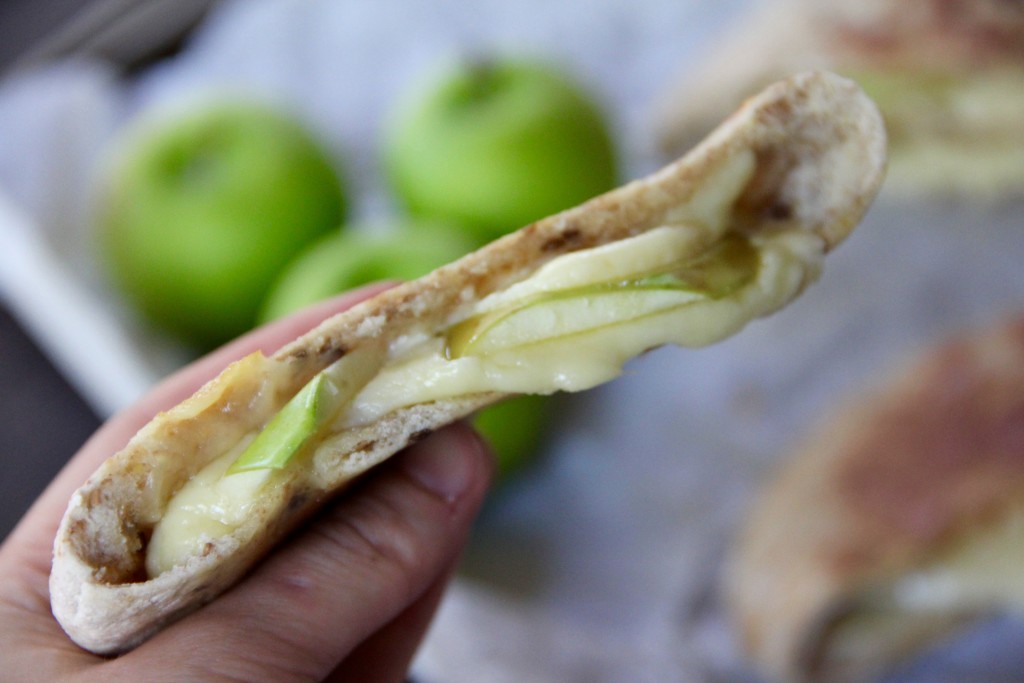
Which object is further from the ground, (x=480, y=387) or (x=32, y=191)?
(x=32, y=191)

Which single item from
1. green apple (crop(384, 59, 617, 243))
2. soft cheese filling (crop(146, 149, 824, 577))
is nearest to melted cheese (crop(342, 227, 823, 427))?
soft cheese filling (crop(146, 149, 824, 577))

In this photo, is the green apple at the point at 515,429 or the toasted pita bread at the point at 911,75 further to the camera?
the toasted pita bread at the point at 911,75

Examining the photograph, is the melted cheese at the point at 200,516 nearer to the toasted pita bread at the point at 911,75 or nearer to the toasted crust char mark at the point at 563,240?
the toasted crust char mark at the point at 563,240

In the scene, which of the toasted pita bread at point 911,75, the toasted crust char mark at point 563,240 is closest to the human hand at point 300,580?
the toasted crust char mark at point 563,240

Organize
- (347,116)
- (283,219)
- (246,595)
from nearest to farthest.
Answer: (246,595), (283,219), (347,116)

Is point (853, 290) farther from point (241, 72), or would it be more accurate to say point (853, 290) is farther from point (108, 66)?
point (108, 66)

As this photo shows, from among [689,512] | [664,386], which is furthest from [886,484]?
[664,386]

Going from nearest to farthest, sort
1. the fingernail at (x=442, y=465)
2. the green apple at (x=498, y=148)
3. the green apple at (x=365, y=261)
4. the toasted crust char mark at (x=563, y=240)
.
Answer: the toasted crust char mark at (x=563, y=240) → the fingernail at (x=442, y=465) → the green apple at (x=365, y=261) → the green apple at (x=498, y=148)
